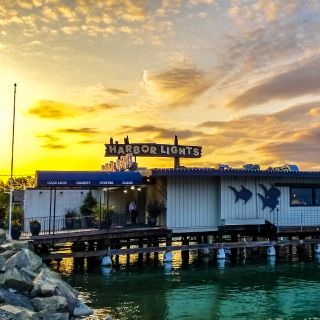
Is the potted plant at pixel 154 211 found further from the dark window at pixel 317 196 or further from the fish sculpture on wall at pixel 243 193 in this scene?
the dark window at pixel 317 196

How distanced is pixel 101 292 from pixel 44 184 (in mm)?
7904

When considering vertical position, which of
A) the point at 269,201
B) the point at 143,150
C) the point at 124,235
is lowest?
the point at 124,235

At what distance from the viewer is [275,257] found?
32250 millimetres

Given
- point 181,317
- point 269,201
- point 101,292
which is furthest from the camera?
point 269,201

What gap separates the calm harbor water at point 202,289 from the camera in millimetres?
17688

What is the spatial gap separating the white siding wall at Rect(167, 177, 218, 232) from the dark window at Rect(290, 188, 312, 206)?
629 centimetres

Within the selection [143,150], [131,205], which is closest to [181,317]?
[131,205]

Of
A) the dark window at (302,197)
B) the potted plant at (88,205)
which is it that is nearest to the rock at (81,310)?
the potted plant at (88,205)

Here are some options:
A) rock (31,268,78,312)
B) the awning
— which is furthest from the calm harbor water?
the awning

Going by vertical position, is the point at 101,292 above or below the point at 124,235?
below

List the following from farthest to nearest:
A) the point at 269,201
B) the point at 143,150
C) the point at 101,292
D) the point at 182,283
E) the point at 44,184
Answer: the point at 143,150 < the point at 269,201 < the point at 44,184 < the point at 182,283 < the point at 101,292

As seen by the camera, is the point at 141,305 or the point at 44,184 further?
the point at 44,184

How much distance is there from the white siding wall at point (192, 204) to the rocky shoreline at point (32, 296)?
1189 centimetres

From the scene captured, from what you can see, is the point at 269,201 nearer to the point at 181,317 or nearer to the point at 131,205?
the point at 131,205
